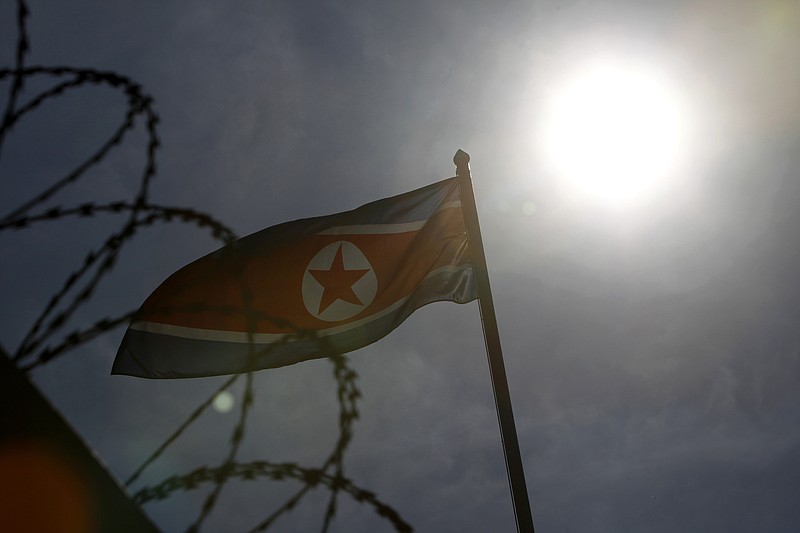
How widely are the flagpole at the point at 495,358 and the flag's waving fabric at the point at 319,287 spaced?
757 mm

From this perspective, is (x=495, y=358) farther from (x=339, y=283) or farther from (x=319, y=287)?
(x=319, y=287)

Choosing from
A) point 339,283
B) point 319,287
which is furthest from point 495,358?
point 319,287

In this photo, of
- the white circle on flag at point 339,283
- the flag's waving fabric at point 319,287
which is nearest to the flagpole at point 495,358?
the flag's waving fabric at point 319,287

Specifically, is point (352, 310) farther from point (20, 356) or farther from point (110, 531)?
point (110, 531)

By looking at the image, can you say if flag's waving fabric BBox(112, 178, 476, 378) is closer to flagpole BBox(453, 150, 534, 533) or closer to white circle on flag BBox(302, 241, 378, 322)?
white circle on flag BBox(302, 241, 378, 322)

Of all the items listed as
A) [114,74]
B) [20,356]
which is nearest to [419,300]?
[114,74]

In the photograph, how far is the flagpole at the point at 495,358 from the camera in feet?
19.4

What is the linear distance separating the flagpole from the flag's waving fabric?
757 mm

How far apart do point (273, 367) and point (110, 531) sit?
7.05m

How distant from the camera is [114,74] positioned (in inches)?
153

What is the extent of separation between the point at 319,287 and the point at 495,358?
313cm

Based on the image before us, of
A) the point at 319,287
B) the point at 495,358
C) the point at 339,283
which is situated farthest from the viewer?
the point at 319,287

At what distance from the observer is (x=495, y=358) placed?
22.1 ft

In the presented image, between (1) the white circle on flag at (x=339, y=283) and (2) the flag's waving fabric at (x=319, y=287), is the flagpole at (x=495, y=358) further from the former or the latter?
(1) the white circle on flag at (x=339, y=283)
